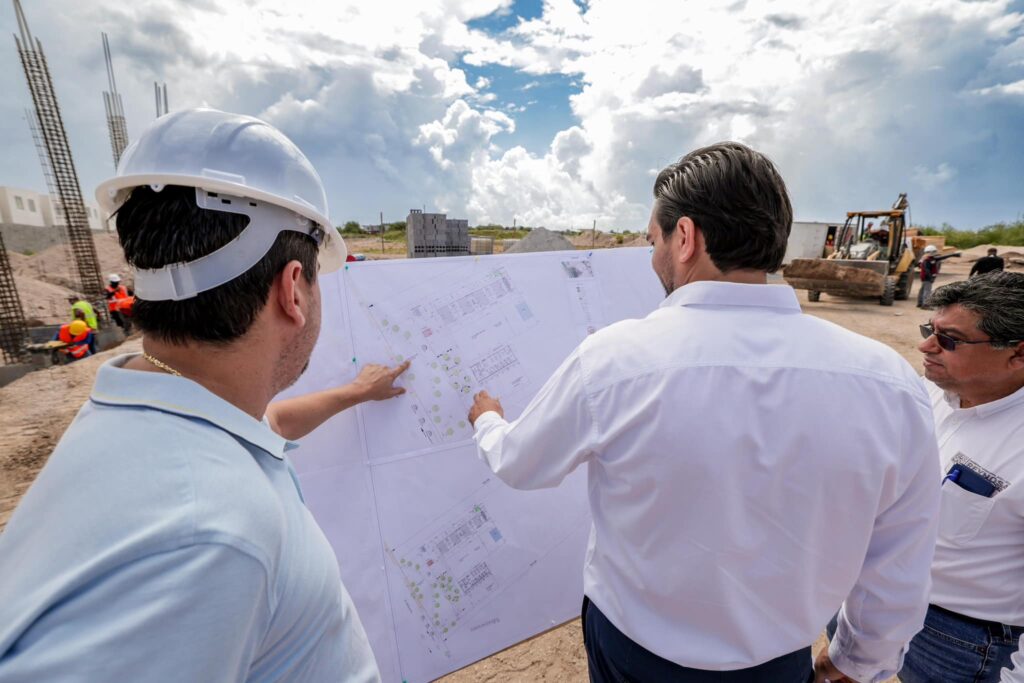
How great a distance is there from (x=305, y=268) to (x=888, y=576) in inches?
67.5

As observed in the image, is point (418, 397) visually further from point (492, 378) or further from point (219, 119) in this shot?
point (219, 119)

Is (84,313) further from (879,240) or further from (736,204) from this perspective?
(879,240)

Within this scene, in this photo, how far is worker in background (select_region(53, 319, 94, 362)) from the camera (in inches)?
405

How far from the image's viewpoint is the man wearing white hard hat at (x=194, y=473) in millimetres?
589

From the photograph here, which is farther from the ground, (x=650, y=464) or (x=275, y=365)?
(x=275, y=365)

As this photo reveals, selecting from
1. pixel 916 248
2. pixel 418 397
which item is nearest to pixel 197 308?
pixel 418 397

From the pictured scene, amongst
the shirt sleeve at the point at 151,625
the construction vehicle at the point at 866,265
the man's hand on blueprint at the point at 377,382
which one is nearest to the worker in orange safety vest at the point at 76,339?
the man's hand on blueprint at the point at 377,382

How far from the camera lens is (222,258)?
2.87 feet

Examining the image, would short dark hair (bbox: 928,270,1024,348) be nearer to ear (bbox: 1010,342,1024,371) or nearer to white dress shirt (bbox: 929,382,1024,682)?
ear (bbox: 1010,342,1024,371)

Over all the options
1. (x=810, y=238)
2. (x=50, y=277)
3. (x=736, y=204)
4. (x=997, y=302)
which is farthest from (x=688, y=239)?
(x=50, y=277)

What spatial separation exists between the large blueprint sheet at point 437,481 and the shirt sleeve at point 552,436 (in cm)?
65

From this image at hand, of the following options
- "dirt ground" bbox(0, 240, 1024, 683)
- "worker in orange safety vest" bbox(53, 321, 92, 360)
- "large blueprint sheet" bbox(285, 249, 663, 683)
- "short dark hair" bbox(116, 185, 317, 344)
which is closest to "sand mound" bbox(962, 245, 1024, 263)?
"dirt ground" bbox(0, 240, 1024, 683)

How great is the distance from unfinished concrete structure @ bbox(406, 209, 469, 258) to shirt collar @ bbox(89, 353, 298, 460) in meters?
3.70

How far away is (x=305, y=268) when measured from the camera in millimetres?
1025
